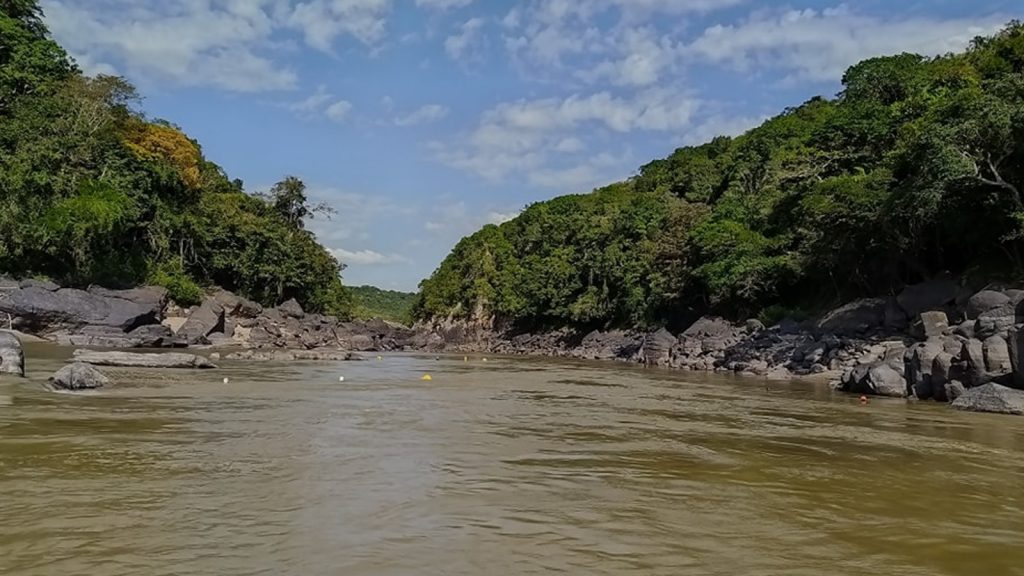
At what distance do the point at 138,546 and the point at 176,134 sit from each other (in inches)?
2360

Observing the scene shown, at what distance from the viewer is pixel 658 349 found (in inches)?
1697

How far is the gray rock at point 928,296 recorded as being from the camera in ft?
94.3

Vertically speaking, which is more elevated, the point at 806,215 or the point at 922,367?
the point at 806,215

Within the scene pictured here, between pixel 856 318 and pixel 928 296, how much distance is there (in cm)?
325

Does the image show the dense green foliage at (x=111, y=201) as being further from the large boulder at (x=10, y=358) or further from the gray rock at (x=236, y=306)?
the large boulder at (x=10, y=358)

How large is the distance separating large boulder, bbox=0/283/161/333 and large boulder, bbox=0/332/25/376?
19.7 meters

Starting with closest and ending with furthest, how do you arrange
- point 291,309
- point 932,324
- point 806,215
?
1. point 932,324
2. point 806,215
3. point 291,309

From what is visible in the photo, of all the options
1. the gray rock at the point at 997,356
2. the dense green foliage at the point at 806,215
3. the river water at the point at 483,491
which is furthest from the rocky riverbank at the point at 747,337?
the river water at the point at 483,491

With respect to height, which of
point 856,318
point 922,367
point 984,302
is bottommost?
point 922,367

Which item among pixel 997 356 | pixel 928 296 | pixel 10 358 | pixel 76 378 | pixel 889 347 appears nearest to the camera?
pixel 76 378

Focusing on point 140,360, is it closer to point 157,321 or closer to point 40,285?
point 40,285

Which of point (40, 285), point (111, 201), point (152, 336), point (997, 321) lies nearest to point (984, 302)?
point (997, 321)

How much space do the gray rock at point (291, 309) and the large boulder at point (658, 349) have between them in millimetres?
27461

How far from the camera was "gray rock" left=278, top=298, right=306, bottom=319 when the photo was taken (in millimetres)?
56219
